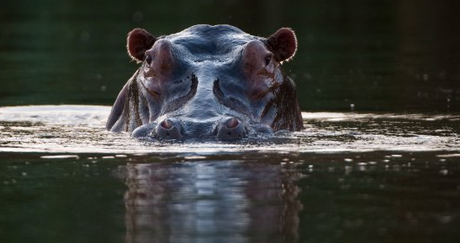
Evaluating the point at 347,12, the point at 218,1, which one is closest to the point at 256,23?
the point at 347,12

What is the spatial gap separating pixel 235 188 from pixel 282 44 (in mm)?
3598

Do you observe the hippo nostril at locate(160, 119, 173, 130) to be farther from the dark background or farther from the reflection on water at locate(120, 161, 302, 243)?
the dark background

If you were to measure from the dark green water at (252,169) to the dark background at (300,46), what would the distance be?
0.25 ft

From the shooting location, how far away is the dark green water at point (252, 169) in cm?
603

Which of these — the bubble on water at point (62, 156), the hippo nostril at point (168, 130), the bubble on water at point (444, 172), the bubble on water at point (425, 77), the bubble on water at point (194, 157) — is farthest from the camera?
the bubble on water at point (425, 77)

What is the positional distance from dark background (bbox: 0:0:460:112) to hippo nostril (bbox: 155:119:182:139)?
14.8 ft

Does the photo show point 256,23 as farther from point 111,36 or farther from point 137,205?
point 137,205

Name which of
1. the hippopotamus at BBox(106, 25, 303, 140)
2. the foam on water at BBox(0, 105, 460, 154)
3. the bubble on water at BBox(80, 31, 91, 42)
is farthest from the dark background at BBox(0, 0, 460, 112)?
the hippopotamus at BBox(106, 25, 303, 140)

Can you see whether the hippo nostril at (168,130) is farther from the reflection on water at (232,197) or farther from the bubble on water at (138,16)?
the bubble on water at (138,16)

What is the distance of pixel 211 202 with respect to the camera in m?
6.55

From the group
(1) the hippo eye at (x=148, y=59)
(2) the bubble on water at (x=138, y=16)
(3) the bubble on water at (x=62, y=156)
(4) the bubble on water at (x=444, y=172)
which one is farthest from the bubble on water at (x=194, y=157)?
(2) the bubble on water at (x=138, y=16)

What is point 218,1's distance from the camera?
31.6 m

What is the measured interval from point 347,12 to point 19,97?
14.7 metres

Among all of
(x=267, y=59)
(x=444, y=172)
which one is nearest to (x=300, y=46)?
(x=267, y=59)
